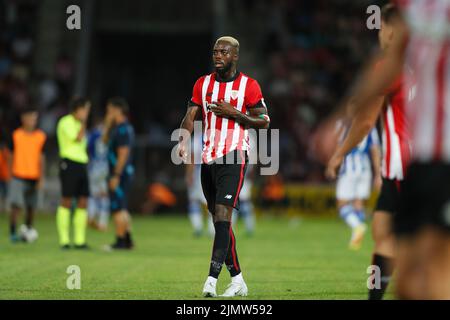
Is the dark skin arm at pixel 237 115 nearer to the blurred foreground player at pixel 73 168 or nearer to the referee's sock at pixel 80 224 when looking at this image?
the blurred foreground player at pixel 73 168

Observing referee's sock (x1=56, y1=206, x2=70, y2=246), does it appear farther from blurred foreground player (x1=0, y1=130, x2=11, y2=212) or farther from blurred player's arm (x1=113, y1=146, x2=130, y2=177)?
blurred foreground player (x1=0, y1=130, x2=11, y2=212)

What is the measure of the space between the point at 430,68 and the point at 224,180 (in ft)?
14.8

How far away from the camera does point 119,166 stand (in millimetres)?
15250

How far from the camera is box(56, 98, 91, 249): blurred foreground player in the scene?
1534 centimetres

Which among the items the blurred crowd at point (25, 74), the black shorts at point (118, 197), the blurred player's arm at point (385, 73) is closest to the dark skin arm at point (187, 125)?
the blurred player's arm at point (385, 73)

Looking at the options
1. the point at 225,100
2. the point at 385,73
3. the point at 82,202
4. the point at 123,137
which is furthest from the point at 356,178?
the point at 385,73

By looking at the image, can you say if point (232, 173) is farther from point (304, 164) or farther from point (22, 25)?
point (22, 25)

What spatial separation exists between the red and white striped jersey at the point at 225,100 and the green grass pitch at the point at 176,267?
146 centimetres

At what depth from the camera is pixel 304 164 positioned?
94.7ft

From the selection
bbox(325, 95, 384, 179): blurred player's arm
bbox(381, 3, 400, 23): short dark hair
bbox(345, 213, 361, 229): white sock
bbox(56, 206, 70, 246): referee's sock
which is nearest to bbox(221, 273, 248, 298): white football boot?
bbox(325, 95, 384, 179): blurred player's arm

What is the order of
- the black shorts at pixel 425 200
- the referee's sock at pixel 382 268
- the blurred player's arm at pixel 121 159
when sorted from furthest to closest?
the blurred player's arm at pixel 121 159, the referee's sock at pixel 382 268, the black shorts at pixel 425 200

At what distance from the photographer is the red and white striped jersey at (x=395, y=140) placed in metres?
7.39

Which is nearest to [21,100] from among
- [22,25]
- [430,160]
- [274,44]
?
[22,25]
